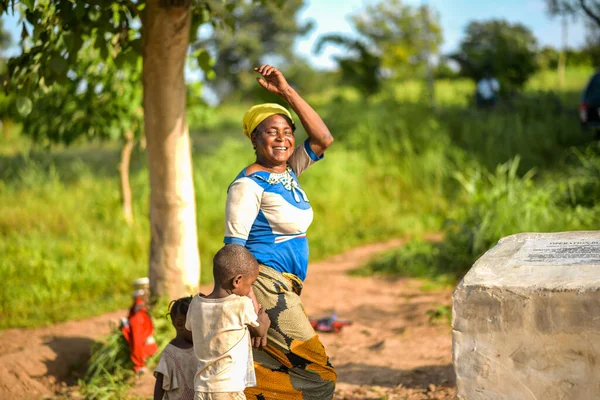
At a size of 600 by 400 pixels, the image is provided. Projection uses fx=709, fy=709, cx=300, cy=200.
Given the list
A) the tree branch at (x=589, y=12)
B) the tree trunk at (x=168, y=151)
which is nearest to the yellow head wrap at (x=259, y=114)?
the tree trunk at (x=168, y=151)

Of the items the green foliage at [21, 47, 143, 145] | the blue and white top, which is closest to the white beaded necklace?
the blue and white top

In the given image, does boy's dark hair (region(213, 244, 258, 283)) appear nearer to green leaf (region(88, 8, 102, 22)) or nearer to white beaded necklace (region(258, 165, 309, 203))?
white beaded necklace (region(258, 165, 309, 203))

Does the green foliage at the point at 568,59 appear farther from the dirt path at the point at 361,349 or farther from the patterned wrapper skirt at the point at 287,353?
the patterned wrapper skirt at the point at 287,353

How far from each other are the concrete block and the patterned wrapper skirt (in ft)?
2.12

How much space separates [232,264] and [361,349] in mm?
2537

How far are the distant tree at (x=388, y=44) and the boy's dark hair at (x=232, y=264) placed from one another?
12.0 metres

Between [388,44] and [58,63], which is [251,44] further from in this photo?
[58,63]

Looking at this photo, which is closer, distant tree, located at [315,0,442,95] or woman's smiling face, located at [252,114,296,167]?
woman's smiling face, located at [252,114,296,167]

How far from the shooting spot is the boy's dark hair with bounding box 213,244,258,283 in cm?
281

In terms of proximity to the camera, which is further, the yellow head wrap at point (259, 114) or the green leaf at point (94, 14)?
the green leaf at point (94, 14)

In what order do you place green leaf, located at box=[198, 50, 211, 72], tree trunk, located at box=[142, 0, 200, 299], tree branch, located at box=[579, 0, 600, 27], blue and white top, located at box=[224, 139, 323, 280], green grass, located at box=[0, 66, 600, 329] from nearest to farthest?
1. blue and white top, located at box=[224, 139, 323, 280]
2. tree trunk, located at box=[142, 0, 200, 299]
3. green leaf, located at box=[198, 50, 211, 72]
4. green grass, located at box=[0, 66, 600, 329]
5. tree branch, located at box=[579, 0, 600, 27]

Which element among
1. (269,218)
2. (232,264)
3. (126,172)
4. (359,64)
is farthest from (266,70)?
(359,64)

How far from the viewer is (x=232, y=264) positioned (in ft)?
9.24

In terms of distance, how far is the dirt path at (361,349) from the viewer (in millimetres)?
4312
